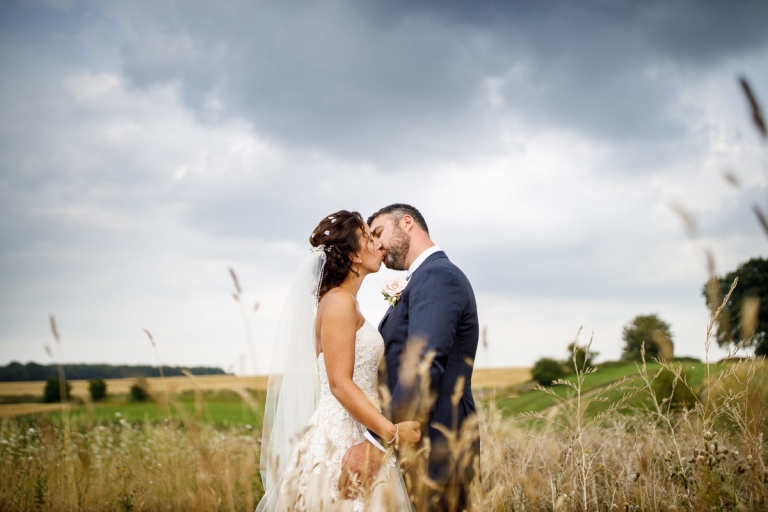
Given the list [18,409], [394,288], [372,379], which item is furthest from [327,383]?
[18,409]

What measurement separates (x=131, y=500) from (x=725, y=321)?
6.12 meters

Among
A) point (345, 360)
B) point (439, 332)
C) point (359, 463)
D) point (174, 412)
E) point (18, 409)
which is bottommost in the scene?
point (174, 412)

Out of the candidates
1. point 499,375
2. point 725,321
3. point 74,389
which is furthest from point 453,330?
point 74,389

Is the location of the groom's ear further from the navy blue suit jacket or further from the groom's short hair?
the navy blue suit jacket

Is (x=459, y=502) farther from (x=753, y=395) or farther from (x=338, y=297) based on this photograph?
(x=753, y=395)

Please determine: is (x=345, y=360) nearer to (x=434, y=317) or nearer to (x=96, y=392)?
(x=434, y=317)

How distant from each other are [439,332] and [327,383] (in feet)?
3.70

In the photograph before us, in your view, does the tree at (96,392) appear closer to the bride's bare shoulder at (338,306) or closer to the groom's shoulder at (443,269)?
the bride's bare shoulder at (338,306)

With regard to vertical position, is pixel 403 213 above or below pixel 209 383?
above

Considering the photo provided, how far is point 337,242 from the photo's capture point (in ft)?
14.3

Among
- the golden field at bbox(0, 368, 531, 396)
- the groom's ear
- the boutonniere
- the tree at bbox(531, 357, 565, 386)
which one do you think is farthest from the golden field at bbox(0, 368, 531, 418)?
the tree at bbox(531, 357, 565, 386)

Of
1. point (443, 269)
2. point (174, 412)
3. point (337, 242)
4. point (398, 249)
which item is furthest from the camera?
point (174, 412)

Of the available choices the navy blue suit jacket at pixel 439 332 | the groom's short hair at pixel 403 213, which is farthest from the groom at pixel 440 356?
the groom's short hair at pixel 403 213

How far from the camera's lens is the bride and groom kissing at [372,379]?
11.2 feet
